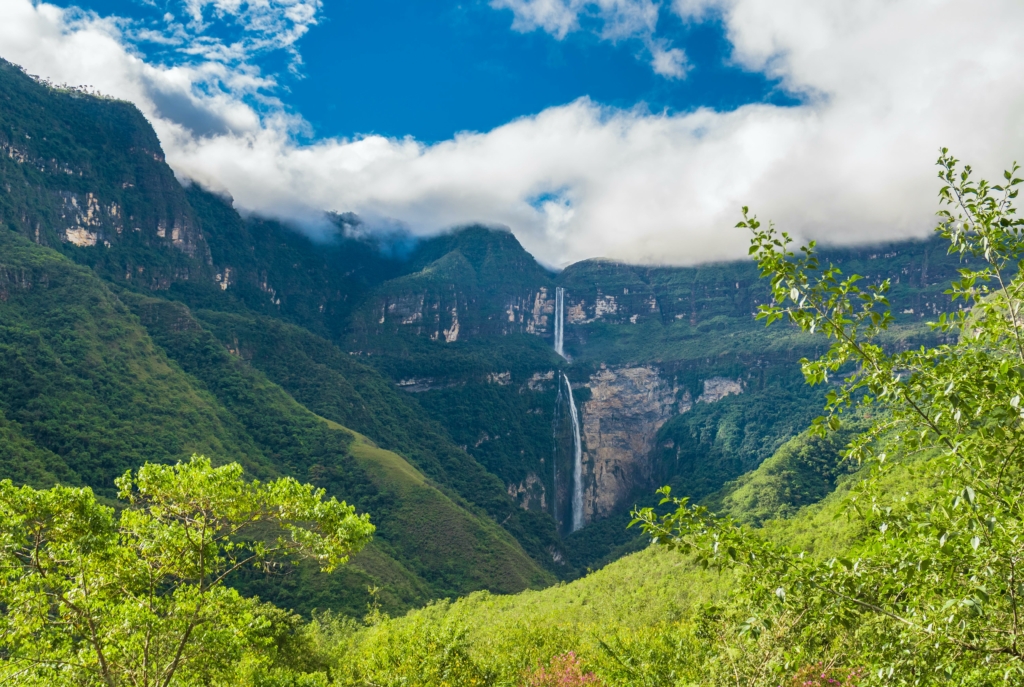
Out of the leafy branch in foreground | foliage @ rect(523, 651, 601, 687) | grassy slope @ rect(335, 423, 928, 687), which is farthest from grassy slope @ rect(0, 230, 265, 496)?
the leafy branch in foreground

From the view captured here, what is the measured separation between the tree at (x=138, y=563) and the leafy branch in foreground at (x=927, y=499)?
9.10 metres

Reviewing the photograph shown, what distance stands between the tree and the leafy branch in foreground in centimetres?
910

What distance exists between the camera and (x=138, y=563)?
13484 millimetres

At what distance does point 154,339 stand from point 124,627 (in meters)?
131

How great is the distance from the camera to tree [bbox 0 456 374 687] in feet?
39.9

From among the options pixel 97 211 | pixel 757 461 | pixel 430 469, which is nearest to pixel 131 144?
pixel 97 211

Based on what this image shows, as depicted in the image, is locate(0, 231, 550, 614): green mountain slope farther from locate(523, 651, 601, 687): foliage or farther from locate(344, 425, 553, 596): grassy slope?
locate(523, 651, 601, 687): foliage

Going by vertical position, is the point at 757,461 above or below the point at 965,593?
below

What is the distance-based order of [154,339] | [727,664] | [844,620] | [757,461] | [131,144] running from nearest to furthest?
1. [844,620]
2. [727,664]
3. [154,339]
4. [757,461]
5. [131,144]

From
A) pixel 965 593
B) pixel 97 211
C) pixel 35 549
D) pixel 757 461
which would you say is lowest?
pixel 757 461

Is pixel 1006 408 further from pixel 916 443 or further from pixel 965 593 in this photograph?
pixel 965 593

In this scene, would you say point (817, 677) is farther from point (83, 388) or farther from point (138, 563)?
point (83, 388)

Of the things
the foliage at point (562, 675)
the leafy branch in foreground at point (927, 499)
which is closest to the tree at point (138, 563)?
the leafy branch in foreground at point (927, 499)

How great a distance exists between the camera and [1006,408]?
6008mm
